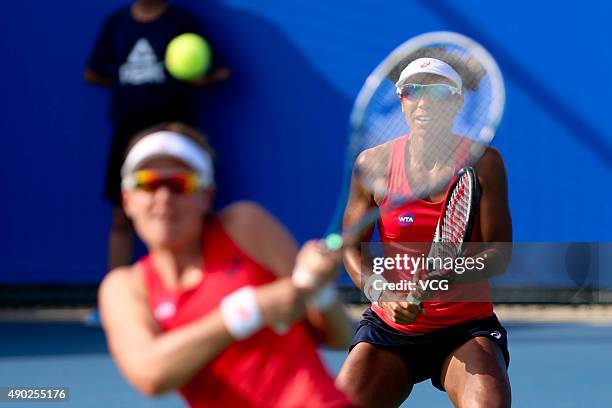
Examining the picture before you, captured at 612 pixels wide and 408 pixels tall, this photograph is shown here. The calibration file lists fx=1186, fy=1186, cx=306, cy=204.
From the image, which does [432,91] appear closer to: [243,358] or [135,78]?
[243,358]

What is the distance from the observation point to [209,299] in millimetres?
2355

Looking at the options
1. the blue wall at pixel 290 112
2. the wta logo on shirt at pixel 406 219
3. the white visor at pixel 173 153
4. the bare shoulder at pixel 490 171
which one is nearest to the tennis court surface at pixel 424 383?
the blue wall at pixel 290 112

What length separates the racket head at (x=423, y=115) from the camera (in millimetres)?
3373

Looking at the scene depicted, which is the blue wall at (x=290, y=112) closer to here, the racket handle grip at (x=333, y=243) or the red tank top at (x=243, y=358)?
the racket handle grip at (x=333, y=243)

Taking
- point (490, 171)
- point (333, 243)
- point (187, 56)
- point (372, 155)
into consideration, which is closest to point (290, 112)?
point (187, 56)

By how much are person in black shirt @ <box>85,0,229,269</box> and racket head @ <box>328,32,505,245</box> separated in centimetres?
326

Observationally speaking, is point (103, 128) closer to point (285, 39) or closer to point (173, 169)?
point (285, 39)

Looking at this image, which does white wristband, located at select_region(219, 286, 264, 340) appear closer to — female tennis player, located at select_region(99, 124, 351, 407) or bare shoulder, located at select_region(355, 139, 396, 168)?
female tennis player, located at select_region(99, 124, 351, 407)

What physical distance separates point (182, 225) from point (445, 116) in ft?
4.77

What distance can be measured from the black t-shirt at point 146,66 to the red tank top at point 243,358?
448 cm

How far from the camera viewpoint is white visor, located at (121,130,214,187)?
7.70 feet

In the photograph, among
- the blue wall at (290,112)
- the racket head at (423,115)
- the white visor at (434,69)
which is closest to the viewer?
the racket head at (423,115)

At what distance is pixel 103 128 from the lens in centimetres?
731

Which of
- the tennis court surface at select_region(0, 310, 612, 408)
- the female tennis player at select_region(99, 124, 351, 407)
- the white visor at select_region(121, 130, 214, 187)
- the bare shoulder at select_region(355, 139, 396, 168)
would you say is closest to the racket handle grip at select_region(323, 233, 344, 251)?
the female tennis player at select_region(99, 124, 351, 407)
